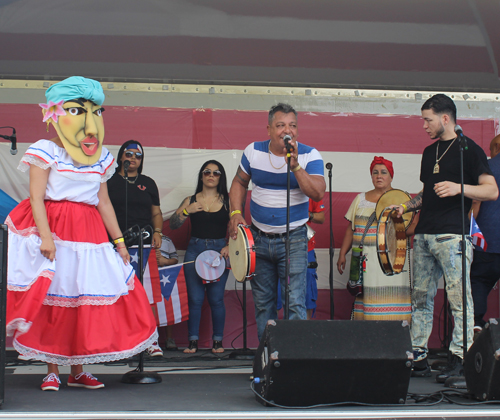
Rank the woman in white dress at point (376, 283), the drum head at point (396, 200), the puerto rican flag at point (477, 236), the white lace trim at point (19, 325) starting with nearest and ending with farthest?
the white lace trim at point (19, 325) → the puerto rican flag at point (477, 236) → the drum head at point (396, 200) → the woman in white dress at point (376, 283)

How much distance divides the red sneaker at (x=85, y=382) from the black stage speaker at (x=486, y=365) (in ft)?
7.07

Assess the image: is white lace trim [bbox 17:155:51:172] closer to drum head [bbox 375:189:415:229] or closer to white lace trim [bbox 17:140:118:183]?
white lace trim [bbox 17:140:118:183]

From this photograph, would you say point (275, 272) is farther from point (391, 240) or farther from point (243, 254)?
point (391, 240)

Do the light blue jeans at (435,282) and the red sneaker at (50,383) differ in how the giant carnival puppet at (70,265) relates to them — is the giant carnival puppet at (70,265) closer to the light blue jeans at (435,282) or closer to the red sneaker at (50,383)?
the red sneaker at (50,383)

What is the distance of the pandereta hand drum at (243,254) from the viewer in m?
3.73

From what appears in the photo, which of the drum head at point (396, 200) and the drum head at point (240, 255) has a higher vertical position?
the drum head at point (396, 200)

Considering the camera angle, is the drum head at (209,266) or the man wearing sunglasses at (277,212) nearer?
the man wearing sunglasses at (277,212)

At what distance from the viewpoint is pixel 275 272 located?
4.03 m

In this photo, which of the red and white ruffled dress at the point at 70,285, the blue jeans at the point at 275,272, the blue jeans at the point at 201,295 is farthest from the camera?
the blue jeans at the point at 201,295

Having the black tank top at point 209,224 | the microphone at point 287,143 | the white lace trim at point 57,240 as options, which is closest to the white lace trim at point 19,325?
the white lace trim at point 57,240

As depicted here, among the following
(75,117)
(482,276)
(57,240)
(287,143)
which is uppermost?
(75,117)

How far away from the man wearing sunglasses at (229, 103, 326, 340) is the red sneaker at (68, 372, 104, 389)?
111cm

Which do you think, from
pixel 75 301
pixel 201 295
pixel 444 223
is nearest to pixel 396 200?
pixel 444 223

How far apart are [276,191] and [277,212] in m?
0.15
